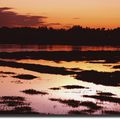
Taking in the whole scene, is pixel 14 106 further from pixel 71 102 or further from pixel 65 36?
pixel 65 36

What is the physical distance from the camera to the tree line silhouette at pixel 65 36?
12.7ft

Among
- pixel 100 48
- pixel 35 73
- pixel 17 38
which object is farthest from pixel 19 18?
pixel 100 48

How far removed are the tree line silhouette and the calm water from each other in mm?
61

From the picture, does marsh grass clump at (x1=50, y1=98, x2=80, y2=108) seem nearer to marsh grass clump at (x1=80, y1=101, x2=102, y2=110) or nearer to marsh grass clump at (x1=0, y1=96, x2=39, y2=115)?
marsh grass clump at (x1=80, y1=101, x2=102, y2=110)

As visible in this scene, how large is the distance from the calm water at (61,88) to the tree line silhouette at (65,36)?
6 cm

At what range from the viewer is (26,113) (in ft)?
12.1

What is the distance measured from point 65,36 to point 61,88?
1.54 feet

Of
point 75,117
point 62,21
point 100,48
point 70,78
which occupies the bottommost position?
point 75,117

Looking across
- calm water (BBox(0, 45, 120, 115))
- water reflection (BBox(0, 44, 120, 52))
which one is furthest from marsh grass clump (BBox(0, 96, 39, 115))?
water reflection (BBox(0, 44, 120, 52))

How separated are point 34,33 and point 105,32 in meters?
0.62

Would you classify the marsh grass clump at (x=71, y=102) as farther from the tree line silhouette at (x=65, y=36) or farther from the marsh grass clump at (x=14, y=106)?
the tree line silhouette at (x=65, y=36)

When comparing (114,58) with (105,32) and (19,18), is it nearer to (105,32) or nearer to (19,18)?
(105,32)

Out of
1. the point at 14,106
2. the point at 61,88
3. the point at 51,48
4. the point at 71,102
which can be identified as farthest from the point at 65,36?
the point at 14,106

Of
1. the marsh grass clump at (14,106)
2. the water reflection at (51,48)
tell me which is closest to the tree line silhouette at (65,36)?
the water reflection at (51,48)
